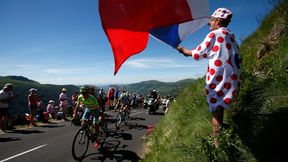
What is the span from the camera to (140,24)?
3.70 metres

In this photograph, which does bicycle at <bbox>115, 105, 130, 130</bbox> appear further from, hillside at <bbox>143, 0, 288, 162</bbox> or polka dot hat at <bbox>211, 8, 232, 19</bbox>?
polka dot hat at <bbox>211, 8, 232, 19</bbox>

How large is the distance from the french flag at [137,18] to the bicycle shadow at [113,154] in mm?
6199

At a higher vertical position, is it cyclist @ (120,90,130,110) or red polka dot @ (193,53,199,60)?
red polka dot @ (193,53,199,60)

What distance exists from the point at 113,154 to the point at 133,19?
6.95 m

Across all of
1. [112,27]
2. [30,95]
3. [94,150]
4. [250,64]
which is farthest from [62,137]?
[112,27]

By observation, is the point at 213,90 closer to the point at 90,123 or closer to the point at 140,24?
the point at 140,24

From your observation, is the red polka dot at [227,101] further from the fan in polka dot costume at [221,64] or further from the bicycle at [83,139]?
the bicycle at [83,139]

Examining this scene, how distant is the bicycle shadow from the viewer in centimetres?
921

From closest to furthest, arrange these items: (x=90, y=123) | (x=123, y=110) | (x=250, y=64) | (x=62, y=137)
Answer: (x=250, y=64) → (x=90, y=123) → (x=62, y=137) → (x=123, y=110)

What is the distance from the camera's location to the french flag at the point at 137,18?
357cm

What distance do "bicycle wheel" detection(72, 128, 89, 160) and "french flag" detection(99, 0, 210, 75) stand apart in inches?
243

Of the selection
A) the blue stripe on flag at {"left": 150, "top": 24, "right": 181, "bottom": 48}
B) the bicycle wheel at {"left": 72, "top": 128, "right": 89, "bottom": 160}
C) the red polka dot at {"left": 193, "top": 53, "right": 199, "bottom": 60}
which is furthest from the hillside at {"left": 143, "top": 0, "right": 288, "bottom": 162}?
the bicycle wheel at {"left": 72, "top": 128, "right": 89, "bottom": 160}

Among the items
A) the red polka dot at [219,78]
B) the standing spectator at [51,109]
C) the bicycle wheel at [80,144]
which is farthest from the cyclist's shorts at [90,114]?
the standing spectator at [51,109]

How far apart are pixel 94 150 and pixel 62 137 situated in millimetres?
3644
